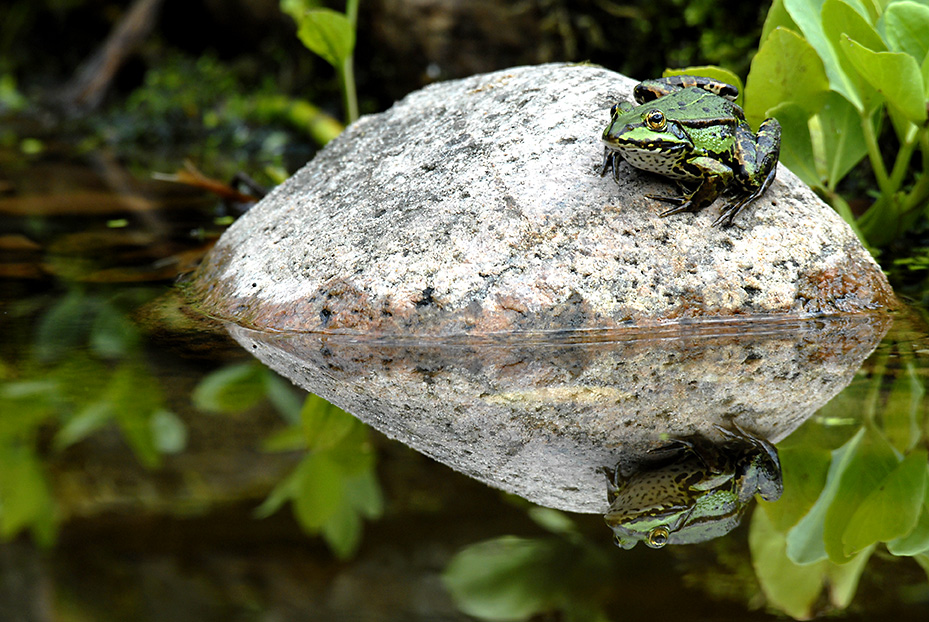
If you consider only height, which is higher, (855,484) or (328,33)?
(855,484)

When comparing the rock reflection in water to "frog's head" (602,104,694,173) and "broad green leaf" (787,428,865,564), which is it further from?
"frog's head" (602,104,694,173)

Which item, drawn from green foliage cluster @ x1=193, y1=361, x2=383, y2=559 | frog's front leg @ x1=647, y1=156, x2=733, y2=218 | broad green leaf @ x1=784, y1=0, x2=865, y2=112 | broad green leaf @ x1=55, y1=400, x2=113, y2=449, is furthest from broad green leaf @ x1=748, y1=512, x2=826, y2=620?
broad green leaf @ x1=784, y1=0, x2=865, y2=112

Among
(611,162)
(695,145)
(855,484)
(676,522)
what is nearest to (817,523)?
(855,484)

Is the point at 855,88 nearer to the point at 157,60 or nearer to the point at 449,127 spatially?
the point at 449,127

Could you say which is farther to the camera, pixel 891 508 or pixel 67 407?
pixel 67 407

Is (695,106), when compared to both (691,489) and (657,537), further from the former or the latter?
(657,537)

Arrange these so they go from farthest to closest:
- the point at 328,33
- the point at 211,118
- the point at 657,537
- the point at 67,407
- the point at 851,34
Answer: the point at 211,118 < the point at 328,33 < the point at 851,34 < the point at 67,407 < the point at 657,537

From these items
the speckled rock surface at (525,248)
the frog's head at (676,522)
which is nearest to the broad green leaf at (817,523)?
the frog's head at (676,522)
